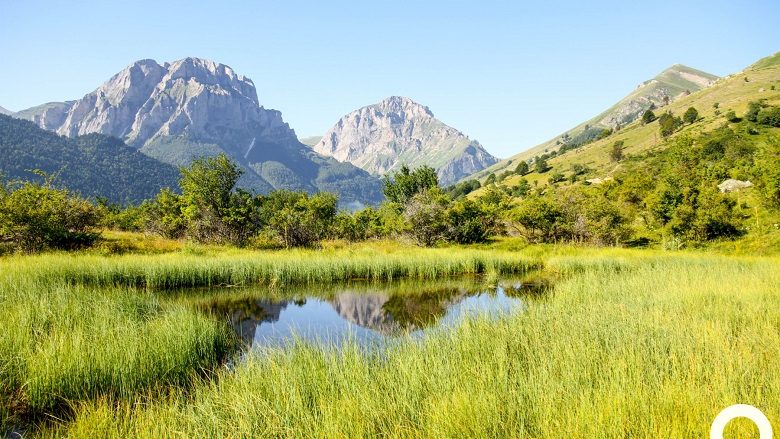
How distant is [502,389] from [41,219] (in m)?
25.0

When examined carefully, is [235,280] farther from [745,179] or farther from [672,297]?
[745,179]

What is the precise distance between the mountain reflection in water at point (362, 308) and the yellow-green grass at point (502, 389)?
301cm

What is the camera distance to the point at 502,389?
5.06 m

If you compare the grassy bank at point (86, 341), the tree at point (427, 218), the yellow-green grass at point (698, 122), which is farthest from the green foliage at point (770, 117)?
the grassy bank at point (86, 341)

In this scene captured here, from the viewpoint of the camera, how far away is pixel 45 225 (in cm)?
2119

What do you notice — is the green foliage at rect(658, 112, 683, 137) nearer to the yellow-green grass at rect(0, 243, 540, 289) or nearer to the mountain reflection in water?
the yellow-green grass at rect(0, 243, 540, 289)

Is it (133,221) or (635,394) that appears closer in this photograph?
(635,394)

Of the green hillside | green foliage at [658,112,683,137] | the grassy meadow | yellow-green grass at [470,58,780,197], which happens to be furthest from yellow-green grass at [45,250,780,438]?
green foliage at [658,112,683,137]

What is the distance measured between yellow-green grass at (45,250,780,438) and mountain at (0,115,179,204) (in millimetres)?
171492

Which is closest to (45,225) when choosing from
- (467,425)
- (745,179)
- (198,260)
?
(198,260)

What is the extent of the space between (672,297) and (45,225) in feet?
88.8

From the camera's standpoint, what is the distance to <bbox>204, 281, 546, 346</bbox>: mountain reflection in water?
11.3 meters

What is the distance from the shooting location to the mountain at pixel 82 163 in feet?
→ 506

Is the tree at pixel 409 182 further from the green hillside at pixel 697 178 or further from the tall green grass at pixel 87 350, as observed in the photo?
the tall green grass at pixel 87 350
